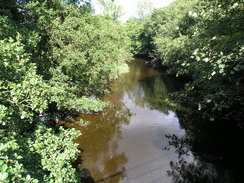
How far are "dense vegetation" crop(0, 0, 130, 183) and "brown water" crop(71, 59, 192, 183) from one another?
2804 millimetres

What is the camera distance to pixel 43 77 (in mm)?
8961

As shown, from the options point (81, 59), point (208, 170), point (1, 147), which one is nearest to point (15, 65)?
point (1, 147)

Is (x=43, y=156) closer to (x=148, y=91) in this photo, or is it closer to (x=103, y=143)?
(x=103, y=143)

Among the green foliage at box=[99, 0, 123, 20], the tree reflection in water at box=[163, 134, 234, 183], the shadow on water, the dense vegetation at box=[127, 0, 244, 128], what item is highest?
the green foliage at box=[99, 0, 123, 20]

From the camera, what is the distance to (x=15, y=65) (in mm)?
4555

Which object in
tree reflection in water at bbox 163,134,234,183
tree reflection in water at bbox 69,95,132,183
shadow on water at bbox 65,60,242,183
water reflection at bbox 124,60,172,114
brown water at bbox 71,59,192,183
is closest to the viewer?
tree reflection in water at bbox 163,134,234,183

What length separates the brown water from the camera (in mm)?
9859

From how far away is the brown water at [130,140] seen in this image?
986 cm

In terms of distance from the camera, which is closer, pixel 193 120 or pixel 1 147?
pixel 1 147

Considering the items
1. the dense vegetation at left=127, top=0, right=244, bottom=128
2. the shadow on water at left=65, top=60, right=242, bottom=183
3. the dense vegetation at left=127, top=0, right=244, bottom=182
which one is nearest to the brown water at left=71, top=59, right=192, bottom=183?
the shadow on water at left=65, top=60, right=242, bottom=183

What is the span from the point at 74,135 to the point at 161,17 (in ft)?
132

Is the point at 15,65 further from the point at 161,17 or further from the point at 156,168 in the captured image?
the point at 161,17

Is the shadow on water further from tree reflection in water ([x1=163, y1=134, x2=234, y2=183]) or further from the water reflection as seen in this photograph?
the water reflection

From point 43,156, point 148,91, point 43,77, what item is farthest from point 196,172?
point 148,91
